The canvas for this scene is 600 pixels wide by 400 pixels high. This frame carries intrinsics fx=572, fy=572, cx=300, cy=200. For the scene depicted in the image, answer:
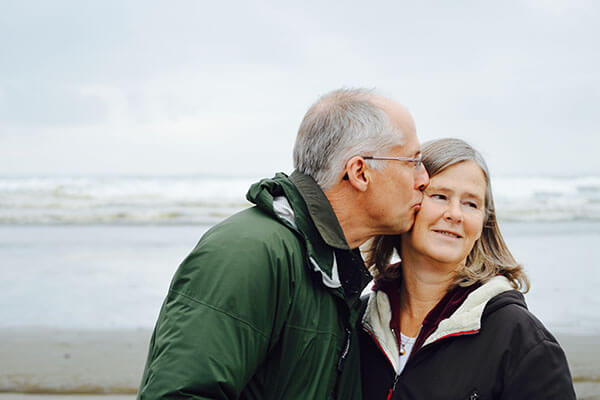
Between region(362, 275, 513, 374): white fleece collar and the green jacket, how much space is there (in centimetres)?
18

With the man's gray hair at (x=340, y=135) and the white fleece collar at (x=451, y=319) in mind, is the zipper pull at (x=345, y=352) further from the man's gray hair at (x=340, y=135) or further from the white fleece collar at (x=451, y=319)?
the man's gray hair at (x=340, y=135)

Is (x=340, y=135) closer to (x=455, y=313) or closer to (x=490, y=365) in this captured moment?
(x=455, y=313)

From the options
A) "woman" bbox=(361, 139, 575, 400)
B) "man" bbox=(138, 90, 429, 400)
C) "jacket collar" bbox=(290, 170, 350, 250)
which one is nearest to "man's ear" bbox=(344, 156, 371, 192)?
"man" bbox=(138, 90, 429, 400)

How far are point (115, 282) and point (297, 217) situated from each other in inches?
310

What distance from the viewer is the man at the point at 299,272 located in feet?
5.87

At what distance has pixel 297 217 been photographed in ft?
7.07

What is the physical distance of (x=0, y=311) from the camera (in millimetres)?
7961

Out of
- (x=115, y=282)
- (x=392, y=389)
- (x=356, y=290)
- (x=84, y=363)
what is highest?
(x=356, y=290)

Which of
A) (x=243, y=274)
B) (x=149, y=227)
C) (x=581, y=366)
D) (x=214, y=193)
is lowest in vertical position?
(x=214, y=193)

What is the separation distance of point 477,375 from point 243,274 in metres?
1.01

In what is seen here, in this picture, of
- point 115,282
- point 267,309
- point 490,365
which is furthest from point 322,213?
point 115,282

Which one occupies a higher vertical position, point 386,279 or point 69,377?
point 386,279

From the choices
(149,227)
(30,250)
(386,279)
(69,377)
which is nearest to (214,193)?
(149,227)

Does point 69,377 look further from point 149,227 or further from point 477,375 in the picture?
point 149,227
